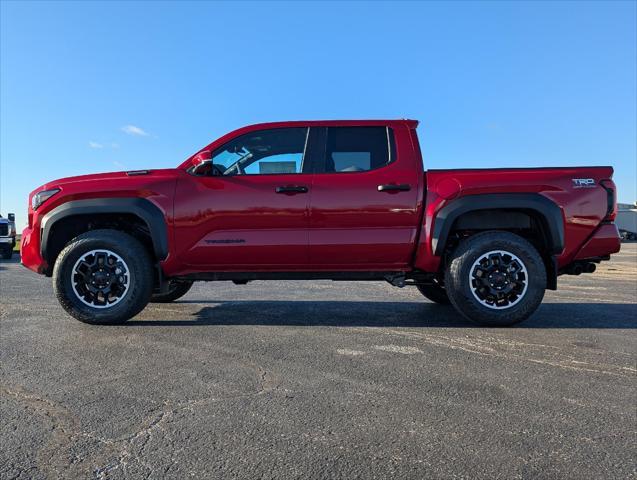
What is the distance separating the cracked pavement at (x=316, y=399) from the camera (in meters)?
1.72

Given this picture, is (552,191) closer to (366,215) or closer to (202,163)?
(366,215)

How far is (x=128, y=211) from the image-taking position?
13.4ft

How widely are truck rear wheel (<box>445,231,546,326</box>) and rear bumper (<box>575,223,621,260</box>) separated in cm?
52

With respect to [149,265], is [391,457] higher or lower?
lower

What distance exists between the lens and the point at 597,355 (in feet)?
10.4

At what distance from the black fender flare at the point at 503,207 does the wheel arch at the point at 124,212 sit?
8.55ft

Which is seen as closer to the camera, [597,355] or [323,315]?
[597,355]

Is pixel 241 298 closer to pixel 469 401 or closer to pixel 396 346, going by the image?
pixel 396 346

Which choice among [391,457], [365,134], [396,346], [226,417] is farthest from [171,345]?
[365,134]

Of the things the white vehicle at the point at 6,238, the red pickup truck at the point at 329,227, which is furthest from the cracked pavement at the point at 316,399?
the white vehicle at the point at 6,238

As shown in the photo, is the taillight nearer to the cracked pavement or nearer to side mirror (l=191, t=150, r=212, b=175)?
the cracked pavement

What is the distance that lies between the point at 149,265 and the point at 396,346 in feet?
8.01

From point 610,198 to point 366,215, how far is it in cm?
230

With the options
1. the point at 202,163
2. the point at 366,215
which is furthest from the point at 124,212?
the point at 366,215
